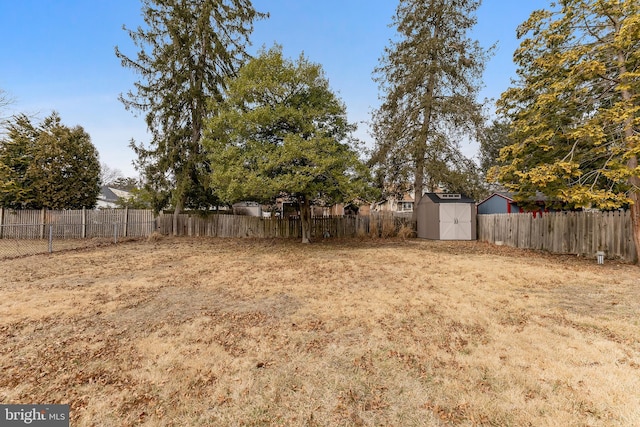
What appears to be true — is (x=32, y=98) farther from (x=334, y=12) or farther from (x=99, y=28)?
(x=334, y=12)

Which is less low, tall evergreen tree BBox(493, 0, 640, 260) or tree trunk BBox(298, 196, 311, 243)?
tall evergreen tree BBox(493, 0, 640, 260)

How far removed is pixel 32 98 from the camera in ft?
49.7

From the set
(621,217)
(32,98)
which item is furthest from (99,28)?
(621,217)

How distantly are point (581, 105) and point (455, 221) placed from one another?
7.61 m

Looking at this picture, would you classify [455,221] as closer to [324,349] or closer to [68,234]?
[324,349]

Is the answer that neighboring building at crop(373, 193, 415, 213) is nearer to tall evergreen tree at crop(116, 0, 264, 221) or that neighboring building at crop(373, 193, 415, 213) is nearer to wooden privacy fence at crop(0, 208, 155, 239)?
tall evergreen tree at crop(116, 0, 264, 221)

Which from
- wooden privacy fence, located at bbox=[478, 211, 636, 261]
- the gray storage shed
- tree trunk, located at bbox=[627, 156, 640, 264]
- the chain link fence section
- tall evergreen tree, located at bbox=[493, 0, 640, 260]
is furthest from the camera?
the gray storage shed

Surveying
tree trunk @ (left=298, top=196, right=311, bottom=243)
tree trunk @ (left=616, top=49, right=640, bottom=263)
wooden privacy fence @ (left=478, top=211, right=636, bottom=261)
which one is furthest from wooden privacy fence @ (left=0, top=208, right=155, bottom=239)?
tree trunk @ (left=616, top=49, right=640, bottom=263)

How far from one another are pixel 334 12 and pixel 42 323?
55.0 feet

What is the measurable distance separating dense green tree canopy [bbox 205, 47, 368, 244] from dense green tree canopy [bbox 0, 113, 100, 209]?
30.5 feet

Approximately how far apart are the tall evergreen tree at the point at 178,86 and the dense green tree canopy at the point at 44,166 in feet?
A: 12.4

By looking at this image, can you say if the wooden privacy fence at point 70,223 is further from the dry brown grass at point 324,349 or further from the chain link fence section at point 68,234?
the dry brown grass at point 324,349

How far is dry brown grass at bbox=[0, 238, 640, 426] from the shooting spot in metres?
2.26

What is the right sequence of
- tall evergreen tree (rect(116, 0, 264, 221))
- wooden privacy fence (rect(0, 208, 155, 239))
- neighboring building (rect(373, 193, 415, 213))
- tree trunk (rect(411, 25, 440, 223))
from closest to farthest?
wooden privacy fence (rect(0, 208, 155, 239)), tall evergreen tree (rect(116, 0, 264, 221)), tree trunk (rect(411, 25, 440, 223)), neighboring building (rect(373, 193, 415, 213))
